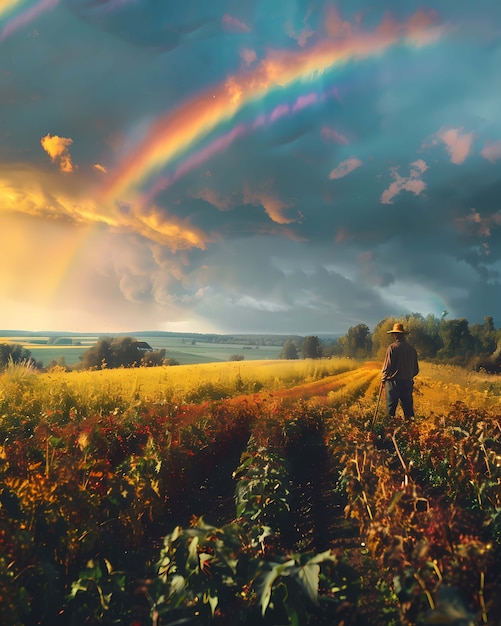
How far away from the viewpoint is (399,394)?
11.6 meters

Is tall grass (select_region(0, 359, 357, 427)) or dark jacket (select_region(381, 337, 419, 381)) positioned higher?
dark jacket (select_region(381, 337, 419, 381))

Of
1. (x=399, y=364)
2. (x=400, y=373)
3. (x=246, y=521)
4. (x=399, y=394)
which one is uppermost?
(x=399, y=364)

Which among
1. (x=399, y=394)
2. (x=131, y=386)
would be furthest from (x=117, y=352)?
(x=399, y=394)

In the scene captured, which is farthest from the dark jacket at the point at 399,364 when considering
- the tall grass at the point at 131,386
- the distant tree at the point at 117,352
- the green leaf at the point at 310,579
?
the distant tree at the point at 117,352

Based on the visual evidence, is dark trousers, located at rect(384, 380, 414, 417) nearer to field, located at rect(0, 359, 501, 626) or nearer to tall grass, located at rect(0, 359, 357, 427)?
field, located at rect(0, 359, 501, 626)

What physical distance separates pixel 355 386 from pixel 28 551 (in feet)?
46.9

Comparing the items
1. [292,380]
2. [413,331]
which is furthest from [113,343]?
[413,331]

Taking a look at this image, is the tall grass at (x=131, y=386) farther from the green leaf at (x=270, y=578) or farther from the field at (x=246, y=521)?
the green leaf at (x=270, y=578)

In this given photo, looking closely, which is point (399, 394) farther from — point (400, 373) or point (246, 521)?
point (246, 521)

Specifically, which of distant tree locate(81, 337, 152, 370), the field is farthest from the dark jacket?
distant tree locate(81, 337, 152, 370)

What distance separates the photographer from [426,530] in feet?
10.5

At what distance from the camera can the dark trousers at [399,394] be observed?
1148 centimetres

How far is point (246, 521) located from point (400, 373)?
25.5ft

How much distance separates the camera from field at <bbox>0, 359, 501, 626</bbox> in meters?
2.88
